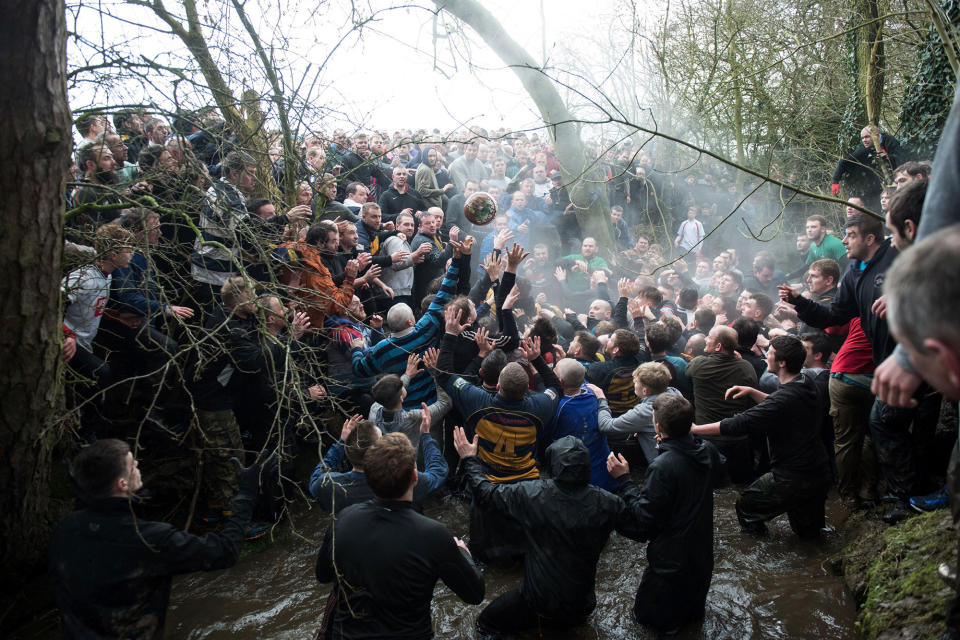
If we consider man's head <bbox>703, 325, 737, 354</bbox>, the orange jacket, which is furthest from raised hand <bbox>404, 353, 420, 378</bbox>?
man's head <bbox>703, 325, 737, 354</bbox>

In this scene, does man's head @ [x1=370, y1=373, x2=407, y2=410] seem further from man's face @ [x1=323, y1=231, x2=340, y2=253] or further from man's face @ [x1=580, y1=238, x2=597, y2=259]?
man's face @ [x1=580, y1=238, x2=597, y2=259]

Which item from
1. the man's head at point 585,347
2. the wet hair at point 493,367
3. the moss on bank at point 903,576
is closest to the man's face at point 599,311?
the man's head at point 585,347

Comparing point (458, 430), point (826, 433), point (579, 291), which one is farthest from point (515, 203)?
point (458, 430)

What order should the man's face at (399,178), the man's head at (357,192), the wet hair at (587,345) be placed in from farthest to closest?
1. the man's face at (399,178)
2. the man's head at (357,192)
3. the wet hair at (587,345)

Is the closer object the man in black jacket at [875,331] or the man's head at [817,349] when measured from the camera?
the man in black jacket at [875,331]

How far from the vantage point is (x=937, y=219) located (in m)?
1.86

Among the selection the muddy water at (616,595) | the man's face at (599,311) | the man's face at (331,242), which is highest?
the man's face at (331,242)

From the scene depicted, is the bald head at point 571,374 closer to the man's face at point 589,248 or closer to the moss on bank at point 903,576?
the moss on bank at point 903,576

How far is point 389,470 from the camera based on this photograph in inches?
113

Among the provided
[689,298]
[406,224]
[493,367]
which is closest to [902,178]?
[689,298]

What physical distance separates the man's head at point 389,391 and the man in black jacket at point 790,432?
7.25 ft

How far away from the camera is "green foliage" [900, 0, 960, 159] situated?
23.4 feet

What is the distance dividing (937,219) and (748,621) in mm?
2972

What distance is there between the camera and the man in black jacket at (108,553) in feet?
9.11
